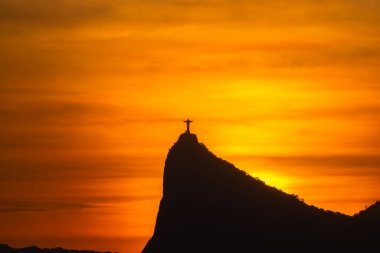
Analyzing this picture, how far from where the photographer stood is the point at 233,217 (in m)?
156

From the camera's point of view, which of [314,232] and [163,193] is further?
[163,193]

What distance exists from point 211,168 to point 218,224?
707 cm

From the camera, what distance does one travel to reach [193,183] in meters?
160

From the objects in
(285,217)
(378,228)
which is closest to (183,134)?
(285,217)

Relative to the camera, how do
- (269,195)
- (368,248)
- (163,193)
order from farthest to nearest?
(163,193)
(269,195)
(368,248)

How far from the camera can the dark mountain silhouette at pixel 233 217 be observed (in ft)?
481

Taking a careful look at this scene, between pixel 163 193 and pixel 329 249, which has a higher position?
pixel 163 193

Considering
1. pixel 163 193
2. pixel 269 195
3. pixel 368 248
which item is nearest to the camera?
pixel 368 248

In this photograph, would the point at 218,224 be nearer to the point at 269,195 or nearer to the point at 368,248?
the point at 269,195

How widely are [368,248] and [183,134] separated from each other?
28545mm

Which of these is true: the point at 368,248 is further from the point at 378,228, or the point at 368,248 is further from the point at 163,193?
the point at 163,193

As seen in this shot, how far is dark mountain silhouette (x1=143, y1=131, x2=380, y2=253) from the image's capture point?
14662cm

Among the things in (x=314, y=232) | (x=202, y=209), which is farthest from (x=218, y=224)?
(x=314, y=232)

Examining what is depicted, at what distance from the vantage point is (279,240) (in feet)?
495
